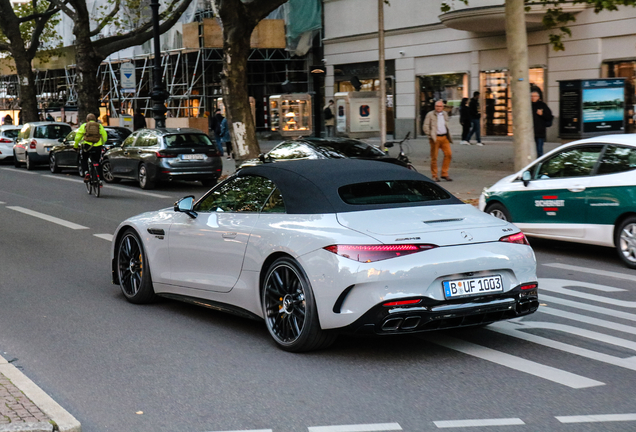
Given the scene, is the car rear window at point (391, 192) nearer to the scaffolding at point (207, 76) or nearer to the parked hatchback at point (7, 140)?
the parked hatchback at point (7, 140)

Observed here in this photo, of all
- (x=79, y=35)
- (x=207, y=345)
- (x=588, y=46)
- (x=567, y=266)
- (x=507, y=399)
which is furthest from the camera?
(x=79, y=35)

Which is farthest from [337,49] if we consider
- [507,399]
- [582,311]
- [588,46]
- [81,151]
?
[507,399]

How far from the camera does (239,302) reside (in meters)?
6.81

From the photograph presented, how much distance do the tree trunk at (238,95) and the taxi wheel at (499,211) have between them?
39.6 feet

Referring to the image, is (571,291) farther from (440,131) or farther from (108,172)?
(108,172)

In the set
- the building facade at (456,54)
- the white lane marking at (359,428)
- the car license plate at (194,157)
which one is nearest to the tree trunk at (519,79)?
the building facade at (456,54)

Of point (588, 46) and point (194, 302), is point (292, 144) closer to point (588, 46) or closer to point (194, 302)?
point (194, 302)

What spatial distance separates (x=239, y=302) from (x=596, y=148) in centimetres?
559

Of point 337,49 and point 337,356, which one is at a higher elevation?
point 337,49

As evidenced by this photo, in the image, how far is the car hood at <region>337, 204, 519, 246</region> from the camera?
5.93 meters

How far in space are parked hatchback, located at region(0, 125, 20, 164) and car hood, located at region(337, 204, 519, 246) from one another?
28880mm

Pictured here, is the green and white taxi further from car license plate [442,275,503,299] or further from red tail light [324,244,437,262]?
red tail light [324,244,437,262]

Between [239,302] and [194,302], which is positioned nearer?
[239,302]

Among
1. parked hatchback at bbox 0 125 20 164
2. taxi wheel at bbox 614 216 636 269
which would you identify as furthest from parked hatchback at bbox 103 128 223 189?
taxi wheel at bbox 614 216 636 269
